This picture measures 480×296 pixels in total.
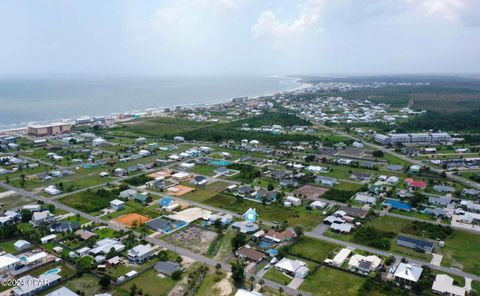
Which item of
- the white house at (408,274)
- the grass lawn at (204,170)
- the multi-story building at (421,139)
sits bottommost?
the grass lawn at (204,170)

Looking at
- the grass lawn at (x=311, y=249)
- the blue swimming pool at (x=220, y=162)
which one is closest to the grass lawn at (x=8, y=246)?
the grass lawn at (x=311, y=249)

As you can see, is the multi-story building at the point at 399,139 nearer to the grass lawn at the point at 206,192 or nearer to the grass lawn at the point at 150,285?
the grass lawn at the point at 206,192

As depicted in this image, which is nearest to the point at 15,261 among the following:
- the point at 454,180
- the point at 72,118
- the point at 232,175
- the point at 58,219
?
the point at 58,219

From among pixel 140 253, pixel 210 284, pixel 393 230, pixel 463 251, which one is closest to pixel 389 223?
pixel 393 230

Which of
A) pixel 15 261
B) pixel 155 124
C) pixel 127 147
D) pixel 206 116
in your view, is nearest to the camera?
pixel 15 261

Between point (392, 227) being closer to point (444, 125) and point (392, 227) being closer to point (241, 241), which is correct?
point (241, 241)

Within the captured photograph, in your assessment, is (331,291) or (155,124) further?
(155,124)

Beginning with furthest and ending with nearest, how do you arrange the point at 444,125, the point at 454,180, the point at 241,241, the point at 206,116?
the point at 206,116, the point at 444,125, the point at 454,180, the point at 241,241
